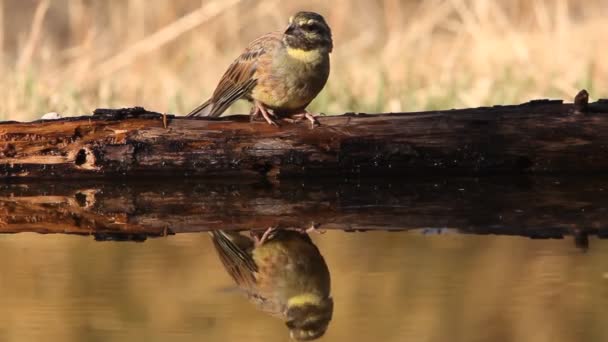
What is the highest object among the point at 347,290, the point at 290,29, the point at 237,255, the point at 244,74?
the point at 290,29

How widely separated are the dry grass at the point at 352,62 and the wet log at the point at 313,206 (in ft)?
7.19

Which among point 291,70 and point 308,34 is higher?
point 308,34

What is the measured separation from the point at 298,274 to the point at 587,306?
1.01 metres

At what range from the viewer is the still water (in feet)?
11.6

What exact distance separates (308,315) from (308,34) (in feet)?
9.24

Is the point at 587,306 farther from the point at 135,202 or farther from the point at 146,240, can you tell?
the point at 135,202

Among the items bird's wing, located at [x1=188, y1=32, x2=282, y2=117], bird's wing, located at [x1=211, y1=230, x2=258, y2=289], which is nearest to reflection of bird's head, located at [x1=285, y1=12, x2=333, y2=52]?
bird's wing, located at [x1=188, y1=32, x2=282, y2=117]

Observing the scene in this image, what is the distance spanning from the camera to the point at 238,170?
638cm

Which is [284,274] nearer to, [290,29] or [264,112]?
[264,112]

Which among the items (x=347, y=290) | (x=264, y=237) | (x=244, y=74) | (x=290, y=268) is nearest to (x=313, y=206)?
(x=264, y=237)

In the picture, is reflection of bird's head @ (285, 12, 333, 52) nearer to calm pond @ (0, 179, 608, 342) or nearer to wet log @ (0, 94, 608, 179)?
wet log @ (0, 94, 608, 179)

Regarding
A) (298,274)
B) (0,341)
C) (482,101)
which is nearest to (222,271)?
(298,274)

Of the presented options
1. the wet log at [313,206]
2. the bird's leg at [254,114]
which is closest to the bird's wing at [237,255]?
the wet log at [313,206]

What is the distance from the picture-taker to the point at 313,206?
575cm
